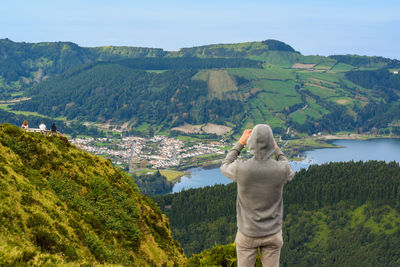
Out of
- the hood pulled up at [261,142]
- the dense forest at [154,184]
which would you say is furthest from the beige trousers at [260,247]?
the dense forest at [154,184]

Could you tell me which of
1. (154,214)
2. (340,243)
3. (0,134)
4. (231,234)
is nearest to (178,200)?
(231,234)

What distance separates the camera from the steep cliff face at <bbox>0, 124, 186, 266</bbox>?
12.5 meters

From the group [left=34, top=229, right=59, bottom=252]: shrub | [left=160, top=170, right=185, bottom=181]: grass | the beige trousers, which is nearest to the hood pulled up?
the beige trousers

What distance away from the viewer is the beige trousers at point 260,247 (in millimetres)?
8016

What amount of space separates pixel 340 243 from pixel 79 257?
114 meters

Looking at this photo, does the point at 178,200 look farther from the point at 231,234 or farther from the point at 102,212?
the point at 102,212

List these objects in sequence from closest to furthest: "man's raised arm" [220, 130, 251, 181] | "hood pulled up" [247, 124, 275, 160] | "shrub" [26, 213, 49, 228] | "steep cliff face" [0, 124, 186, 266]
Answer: "hood pulled up" [247, 124, 275, 160] → "man's raised arm" [220, 130, 251, 181] → "steep cliff face" [0, 124, 186, 266] → "shrub" [26, 213, 49, 228]

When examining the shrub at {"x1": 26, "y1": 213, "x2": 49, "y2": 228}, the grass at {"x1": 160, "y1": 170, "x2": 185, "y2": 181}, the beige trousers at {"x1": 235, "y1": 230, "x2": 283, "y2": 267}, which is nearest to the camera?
the beige trousers at {"x1": 235, "y1": 230, "x2": 283, "y2": 267}

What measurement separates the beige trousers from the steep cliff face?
468cm

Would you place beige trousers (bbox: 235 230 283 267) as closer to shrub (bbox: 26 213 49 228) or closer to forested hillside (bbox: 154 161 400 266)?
shrub (bbox: 26 213 49 228)

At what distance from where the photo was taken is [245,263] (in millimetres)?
8180

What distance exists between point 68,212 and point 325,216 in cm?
12336

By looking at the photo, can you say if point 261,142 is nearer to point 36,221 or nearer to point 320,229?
point 36,221

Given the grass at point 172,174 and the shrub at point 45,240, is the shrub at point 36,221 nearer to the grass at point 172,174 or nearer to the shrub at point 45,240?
the shrub at point 45,240
